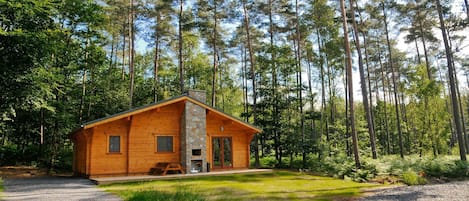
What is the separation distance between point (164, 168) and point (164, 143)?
1.21 m

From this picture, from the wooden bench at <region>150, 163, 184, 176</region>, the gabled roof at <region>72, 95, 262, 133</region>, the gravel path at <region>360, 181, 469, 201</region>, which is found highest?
the gabled roof at <region>72, 95, 262, 133</region>

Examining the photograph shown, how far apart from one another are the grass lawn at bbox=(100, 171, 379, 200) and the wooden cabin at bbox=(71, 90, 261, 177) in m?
1.97

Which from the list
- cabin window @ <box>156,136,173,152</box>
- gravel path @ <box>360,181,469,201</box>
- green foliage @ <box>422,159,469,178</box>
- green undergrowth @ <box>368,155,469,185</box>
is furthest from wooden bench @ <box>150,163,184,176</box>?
green foliage @ <box>422,159,469,178</box>

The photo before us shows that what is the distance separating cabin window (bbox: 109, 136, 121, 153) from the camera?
1212 cm

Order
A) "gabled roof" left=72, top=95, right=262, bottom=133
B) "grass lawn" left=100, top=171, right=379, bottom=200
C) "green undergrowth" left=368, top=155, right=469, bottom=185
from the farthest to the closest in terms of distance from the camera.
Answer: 1. "green undergrowth" left=368, top=155, right=469, bottom=185
2. "gabled roof" left=72, top=95, right=262, bottom=133
3. "grass lawn" left=100, top=171, right=379, bottom=200

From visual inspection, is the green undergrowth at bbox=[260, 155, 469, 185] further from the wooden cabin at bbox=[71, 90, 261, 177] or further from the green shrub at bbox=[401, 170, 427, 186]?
the wooden cabin at bbox=[71, 90, 261, 177]

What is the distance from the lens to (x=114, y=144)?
39.9 ft

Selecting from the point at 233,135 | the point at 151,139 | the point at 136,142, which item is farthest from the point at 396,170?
the point at 136,142

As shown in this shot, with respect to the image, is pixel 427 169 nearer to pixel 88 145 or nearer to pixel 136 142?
pixel 136 142

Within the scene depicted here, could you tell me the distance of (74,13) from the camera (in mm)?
15156

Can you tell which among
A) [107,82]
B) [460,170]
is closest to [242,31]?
[107,82]

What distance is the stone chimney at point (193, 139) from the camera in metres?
12.5

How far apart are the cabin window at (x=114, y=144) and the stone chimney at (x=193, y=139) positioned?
2518 mm

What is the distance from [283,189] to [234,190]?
1.49 meters
